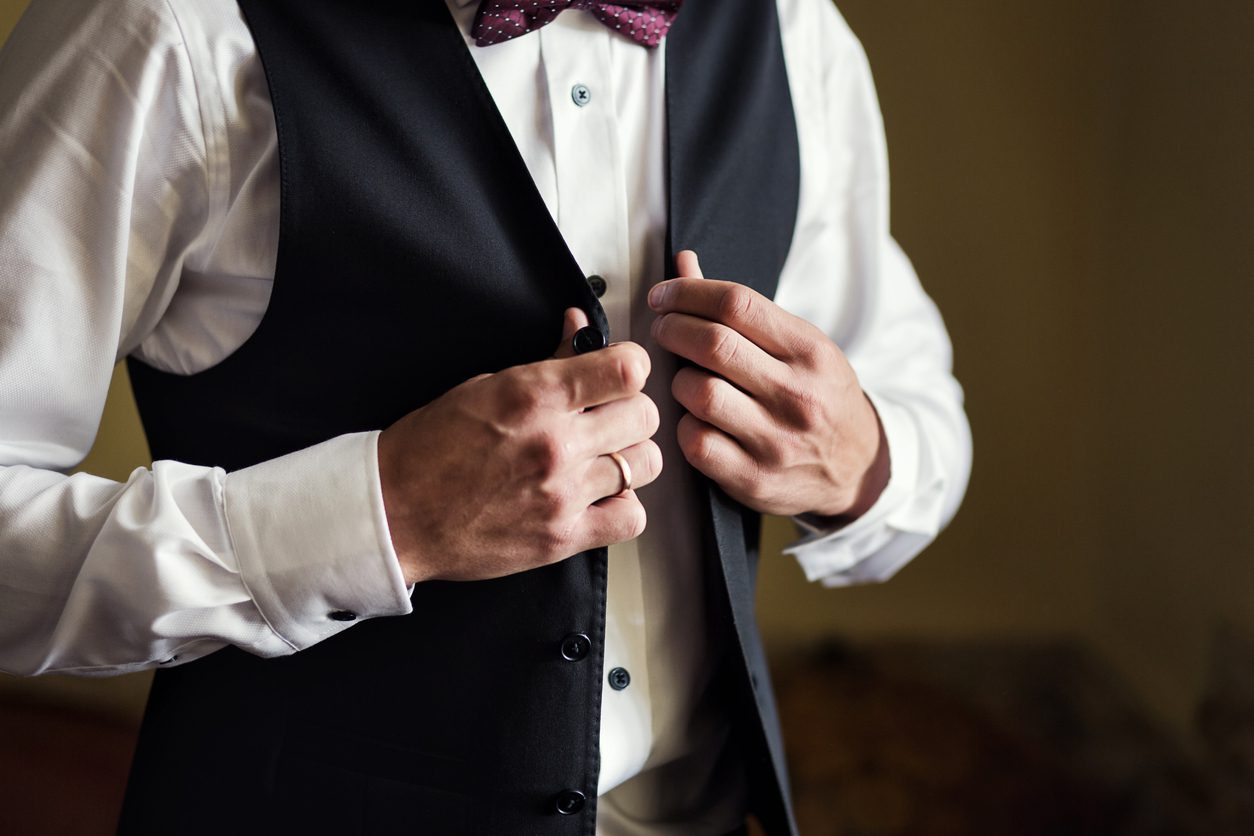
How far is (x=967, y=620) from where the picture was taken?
279 centimetres

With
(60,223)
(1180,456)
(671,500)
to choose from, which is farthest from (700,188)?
(1180,456)

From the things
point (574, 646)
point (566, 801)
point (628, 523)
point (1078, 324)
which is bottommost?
point (1078, 324)

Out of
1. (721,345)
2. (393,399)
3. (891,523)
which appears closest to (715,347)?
(721,345)

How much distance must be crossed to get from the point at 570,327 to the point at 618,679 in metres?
0.32

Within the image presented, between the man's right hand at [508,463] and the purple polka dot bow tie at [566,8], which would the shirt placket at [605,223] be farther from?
the man's right hand at [508,463]

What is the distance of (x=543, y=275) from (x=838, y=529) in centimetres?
43

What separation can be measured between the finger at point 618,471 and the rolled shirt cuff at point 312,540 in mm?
156

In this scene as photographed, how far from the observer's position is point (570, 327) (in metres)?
0.85

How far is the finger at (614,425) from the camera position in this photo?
812mm

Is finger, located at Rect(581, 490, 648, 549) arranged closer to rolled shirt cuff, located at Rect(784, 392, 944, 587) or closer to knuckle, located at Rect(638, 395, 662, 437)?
knuckle, located at Rect(638, 395, 662, 437)

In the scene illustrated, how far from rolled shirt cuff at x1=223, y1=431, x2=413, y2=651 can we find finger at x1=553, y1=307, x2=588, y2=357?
17 centimetres

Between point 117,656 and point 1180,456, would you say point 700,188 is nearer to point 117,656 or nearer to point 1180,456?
point 117,656

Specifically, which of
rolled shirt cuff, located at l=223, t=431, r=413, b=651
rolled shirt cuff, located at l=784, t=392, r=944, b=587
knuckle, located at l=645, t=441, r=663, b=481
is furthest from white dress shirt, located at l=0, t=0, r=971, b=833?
rolled shirt cuff, located at l=784, t=392, r=944, b=587

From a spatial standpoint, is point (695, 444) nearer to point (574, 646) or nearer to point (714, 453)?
point (714, 453)
